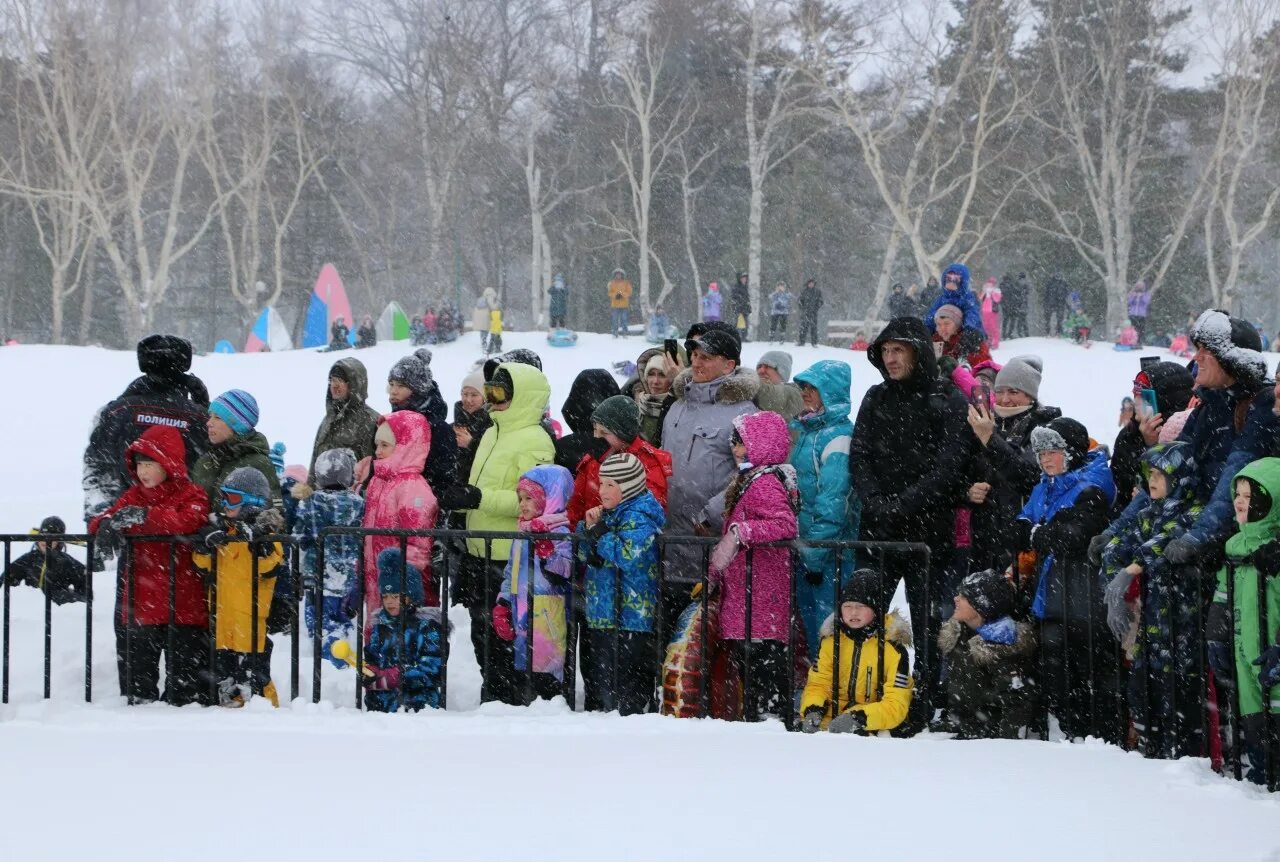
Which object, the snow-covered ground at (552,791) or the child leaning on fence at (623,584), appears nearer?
the snow-covered ground at (552,791)

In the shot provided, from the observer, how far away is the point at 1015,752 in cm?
596

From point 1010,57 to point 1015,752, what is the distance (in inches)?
1489

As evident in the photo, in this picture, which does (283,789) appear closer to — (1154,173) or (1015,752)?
(1015,752)

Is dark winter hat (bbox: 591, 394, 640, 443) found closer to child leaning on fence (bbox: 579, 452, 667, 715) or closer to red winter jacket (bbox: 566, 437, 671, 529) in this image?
red winter jacket (bbox: 566, 437, 671, 529)

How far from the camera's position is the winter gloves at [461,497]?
7.37 m

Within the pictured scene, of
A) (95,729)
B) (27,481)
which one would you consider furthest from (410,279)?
(95,729)

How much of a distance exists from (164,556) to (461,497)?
1445mm

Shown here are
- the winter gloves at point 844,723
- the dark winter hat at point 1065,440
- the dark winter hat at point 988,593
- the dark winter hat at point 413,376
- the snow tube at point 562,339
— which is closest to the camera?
the winter gloves at point 844,723

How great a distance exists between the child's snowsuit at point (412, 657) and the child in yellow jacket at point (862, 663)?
6.20ft

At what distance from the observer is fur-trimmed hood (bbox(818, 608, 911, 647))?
6645 mm

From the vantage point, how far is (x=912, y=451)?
730 cm

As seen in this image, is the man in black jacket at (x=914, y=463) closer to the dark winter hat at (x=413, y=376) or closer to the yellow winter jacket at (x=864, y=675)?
the yellow winter jacket at (x=864, y=675)

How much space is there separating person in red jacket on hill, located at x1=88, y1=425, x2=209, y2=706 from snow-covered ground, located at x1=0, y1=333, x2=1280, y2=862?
26cm

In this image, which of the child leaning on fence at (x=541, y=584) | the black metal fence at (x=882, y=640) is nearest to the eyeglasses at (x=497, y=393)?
the child leaning on fence at (x=541, y=584)
